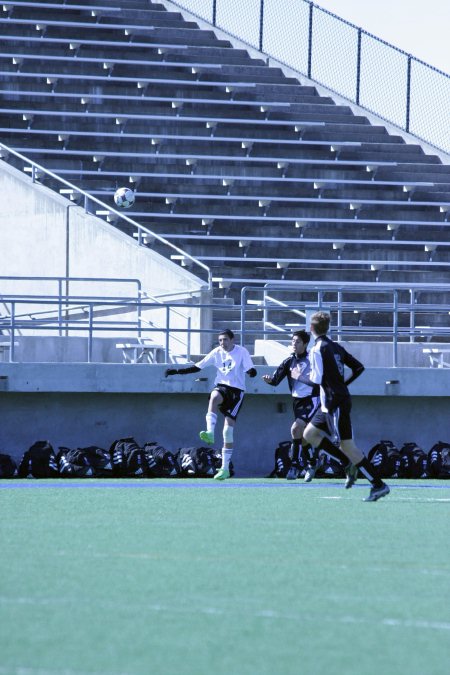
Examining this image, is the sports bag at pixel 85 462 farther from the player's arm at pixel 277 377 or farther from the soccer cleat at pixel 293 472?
the player's arm at pixel 277 377

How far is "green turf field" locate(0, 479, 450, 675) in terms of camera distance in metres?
5.55

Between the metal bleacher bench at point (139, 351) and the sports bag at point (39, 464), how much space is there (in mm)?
2630

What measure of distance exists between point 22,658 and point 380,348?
15.0m

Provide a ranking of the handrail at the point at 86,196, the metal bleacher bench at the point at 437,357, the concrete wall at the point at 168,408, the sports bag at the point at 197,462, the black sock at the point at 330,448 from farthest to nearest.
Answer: the handrail at the point at 86,196 → the metal bleacher bench at the point at 437,357 → the concrete wall at the point at 168,408 → the sports bag at the point at 197,462 → the black sock at the point at 330,448

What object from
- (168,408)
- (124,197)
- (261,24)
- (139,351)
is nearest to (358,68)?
(261,24)

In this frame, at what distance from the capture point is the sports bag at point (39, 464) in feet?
56.3

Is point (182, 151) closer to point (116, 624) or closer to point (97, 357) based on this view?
point (97, 357)

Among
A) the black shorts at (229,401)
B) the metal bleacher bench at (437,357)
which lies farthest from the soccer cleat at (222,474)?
the metal bleacher bench at (437,357)

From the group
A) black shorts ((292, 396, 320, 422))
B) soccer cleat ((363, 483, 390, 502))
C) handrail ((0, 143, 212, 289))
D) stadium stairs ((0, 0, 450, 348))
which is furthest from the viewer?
stadium stairs ((0, 0, 450, 348))

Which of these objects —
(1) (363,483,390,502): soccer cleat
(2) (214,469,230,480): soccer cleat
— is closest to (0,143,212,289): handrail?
(2) (214,469,230,480): soccer cleat

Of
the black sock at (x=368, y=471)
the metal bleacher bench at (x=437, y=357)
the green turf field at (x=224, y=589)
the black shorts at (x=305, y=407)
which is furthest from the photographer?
the metal bleacher bench at (x=437, y=357)

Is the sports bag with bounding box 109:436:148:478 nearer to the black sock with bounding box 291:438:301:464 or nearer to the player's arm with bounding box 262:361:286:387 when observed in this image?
the black sock with bounding box 291:438:301:464

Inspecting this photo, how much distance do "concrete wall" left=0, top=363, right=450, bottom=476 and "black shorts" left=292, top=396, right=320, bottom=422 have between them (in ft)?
6.28

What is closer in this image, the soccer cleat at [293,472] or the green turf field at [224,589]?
the green turf field at [224,589]
